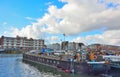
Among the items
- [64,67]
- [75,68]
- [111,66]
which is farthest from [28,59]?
[111,66]

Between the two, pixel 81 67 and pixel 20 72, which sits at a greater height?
pixel 81 67

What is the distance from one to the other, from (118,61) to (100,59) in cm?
541

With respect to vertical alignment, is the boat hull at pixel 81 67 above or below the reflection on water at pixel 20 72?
above

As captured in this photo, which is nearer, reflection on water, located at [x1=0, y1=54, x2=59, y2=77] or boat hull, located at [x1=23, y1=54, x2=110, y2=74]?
reflection on water, located at [x1=0, y1=54, x2=59, y2=77]

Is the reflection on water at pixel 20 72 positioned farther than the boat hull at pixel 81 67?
No

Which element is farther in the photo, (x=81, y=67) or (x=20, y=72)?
(x=20, y=72)

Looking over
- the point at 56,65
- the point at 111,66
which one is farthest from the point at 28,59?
the point at 111,66

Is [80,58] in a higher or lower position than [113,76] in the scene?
higher

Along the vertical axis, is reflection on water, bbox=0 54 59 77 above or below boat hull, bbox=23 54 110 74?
below

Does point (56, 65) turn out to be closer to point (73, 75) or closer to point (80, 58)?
point (80, 58)

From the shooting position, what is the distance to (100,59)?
63625 millimetres

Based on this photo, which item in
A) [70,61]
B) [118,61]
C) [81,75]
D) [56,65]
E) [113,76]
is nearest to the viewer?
[113,76]

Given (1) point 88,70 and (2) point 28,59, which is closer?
(1) point 88,70

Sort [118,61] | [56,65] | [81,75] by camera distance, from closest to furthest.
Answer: [81,75] < [118,61] < [56,65]
